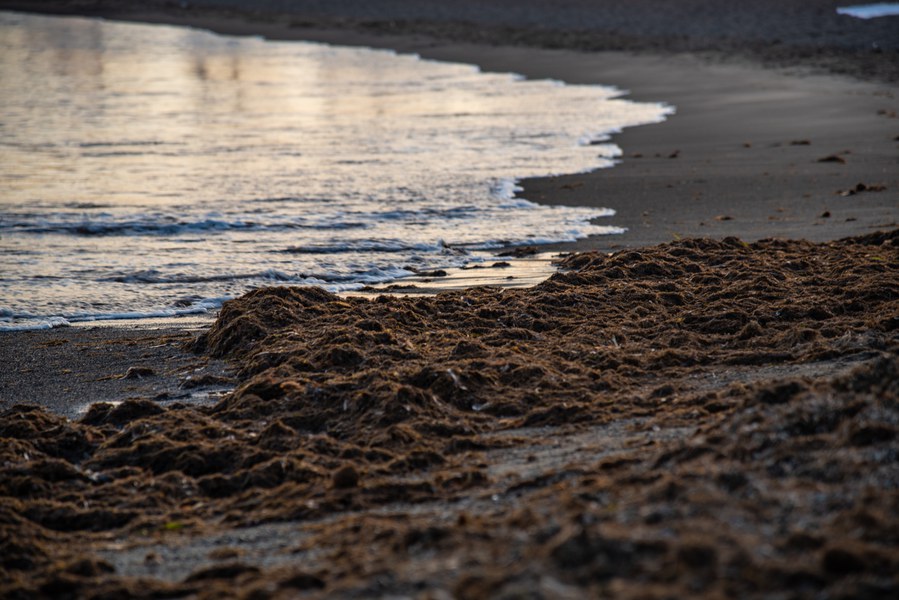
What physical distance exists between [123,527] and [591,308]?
343 centimetres

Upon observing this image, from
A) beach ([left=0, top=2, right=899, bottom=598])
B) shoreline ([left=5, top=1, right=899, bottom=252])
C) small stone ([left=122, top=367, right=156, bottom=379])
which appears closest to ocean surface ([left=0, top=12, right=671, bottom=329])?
shoreline ([left=5, top=1, right=899, bottom=252])

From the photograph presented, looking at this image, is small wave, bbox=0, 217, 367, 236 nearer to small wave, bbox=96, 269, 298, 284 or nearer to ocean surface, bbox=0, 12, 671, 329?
ocean surface, bbox=0, 12, 671, 329

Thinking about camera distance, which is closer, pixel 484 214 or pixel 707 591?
pixel 707 591

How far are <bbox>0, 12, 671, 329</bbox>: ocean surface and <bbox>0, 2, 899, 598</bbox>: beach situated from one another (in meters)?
1.07

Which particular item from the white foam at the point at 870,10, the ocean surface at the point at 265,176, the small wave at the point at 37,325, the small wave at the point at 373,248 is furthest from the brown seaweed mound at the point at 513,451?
the white foam at the point at 870,10

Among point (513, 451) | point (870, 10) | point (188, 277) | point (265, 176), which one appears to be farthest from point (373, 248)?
point (870, 10)

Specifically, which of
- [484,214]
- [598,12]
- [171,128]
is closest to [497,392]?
[484,214]

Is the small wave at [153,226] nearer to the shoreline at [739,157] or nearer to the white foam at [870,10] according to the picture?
the shoreline at [739,157]

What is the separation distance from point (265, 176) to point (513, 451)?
8.94 meters

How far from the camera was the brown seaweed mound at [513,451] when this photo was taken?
2863mm

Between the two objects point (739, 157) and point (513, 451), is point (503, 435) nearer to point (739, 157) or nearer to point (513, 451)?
point (513, 451)

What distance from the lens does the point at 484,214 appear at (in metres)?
10.6

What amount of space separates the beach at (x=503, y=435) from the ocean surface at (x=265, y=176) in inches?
41.9

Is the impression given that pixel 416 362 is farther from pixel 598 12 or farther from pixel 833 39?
pixel 598 12
